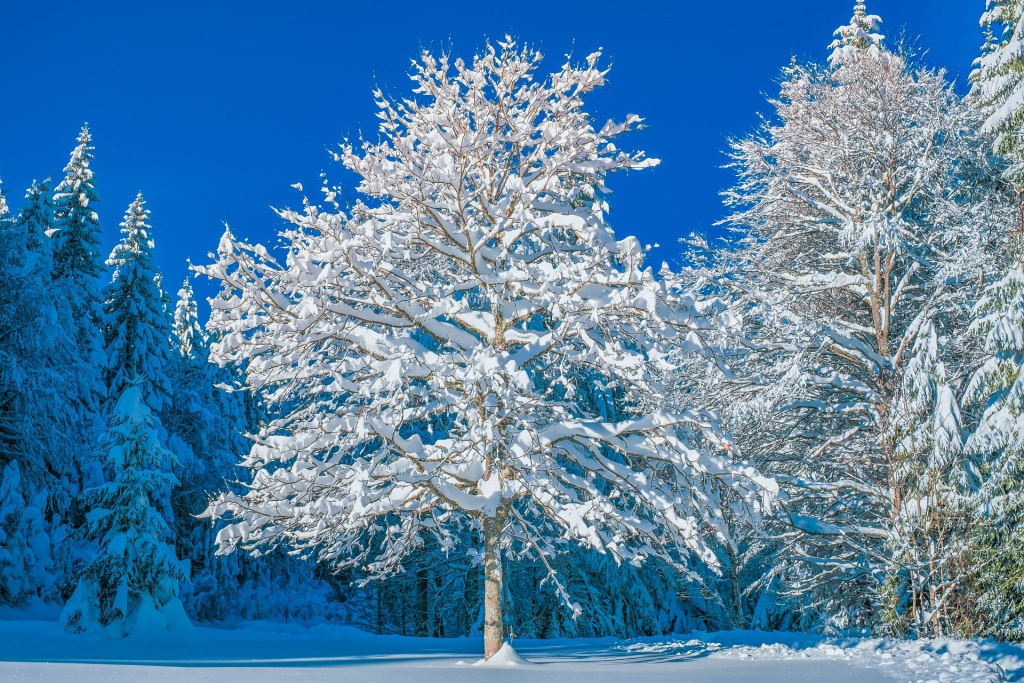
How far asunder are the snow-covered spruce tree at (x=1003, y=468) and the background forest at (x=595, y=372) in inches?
1.5

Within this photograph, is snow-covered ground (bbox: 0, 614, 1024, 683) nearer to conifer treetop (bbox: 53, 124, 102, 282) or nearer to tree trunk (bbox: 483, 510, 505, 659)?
tree trunk (bbox: 483, 510, 505, 659)

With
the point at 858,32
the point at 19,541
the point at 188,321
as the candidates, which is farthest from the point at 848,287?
the point at 188,321

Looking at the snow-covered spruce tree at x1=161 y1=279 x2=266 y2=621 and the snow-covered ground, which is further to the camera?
the snow-covered spruce tree at x1=161 y1=279 x2=266 y2=621

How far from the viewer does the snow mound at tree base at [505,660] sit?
7513 mm

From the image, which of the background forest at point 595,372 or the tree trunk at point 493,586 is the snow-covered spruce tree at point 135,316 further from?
the tree trunk at point 493,586

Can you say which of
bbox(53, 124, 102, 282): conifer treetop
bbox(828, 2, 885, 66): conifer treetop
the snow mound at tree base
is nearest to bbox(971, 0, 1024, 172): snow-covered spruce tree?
the snow mound at tree base

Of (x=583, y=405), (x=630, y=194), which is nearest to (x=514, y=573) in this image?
(x=583, y=405)

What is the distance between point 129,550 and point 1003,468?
15194 millimetres

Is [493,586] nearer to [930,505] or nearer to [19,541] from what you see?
[930,505]

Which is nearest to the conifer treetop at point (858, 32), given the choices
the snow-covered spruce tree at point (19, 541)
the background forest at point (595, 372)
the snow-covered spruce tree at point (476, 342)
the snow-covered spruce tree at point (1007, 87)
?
the background forest at point (595, 372)

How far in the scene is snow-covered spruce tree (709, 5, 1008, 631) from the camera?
475 inches

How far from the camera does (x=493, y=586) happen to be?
8.59m

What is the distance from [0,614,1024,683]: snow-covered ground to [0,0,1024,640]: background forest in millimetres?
1085

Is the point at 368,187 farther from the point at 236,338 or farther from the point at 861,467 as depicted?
the point at 861,467
